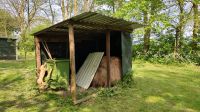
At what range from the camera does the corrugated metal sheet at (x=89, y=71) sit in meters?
8.12

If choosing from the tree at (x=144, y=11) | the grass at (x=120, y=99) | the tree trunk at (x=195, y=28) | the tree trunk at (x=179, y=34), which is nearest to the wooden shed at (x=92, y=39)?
the grass at (x=120, y=99)

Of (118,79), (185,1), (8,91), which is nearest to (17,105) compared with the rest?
(8,91)

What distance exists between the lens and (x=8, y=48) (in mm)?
21422

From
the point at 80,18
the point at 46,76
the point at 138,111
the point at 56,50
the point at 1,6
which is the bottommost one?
the point at 138,111

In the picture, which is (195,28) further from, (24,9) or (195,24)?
(24,9)

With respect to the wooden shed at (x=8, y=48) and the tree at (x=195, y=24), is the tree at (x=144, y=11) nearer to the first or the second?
the tree at (x=195, y=24)

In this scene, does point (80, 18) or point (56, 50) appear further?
point (56, 50)

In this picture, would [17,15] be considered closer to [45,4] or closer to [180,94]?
[45,4]

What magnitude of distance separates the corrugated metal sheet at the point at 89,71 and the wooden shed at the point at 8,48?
14.1 metres

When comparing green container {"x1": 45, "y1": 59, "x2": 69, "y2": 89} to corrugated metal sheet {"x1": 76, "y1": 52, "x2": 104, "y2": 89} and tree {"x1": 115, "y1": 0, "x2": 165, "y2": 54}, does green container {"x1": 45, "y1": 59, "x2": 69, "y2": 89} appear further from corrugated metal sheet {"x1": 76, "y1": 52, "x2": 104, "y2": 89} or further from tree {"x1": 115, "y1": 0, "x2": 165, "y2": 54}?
tree {"x1": 115, "y1": 0, "x2": 165, "y2": 54}

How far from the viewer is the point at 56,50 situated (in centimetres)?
959

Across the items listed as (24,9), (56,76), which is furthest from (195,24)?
(24,9)

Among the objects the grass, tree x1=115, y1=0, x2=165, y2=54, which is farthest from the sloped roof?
tree x1=115, y1=0, x2=165, y2=54

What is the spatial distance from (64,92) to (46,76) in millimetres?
943
